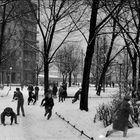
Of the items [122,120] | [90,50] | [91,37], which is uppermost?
[91,37]

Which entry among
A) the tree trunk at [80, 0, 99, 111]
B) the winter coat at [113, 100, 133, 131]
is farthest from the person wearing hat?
the tree trunk at [80, 0, 99, 111]

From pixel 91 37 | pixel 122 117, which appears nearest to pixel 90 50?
pixel 91 37

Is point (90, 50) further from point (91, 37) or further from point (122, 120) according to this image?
point (122, 120)

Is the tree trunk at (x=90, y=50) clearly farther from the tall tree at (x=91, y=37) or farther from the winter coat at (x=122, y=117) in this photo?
the winter coat at (x=122, y=117)

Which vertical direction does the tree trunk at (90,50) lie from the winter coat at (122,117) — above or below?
above

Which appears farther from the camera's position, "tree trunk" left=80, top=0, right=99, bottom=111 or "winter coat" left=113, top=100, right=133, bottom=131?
"tree trunk" left=80, top=0, right=99, bottom=111

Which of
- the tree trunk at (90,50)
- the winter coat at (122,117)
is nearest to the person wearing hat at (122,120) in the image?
the winter coat at (122,117)

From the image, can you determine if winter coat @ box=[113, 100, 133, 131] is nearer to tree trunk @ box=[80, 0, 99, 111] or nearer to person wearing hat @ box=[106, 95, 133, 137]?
person wearing hat @ box=[106, 95, 133, 137]

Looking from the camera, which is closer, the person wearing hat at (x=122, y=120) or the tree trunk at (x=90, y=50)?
the person wearing hat at (x=122, y=120)

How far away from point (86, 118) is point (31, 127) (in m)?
3.20

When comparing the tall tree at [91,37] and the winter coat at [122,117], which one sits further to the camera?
the tall tree at [91,37]

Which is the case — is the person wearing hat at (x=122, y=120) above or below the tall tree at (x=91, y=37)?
below

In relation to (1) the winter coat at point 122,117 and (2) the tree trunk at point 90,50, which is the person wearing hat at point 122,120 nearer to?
(1) the winter coat at point 122,117

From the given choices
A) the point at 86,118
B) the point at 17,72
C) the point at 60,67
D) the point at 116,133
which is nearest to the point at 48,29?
the point at 86,118
